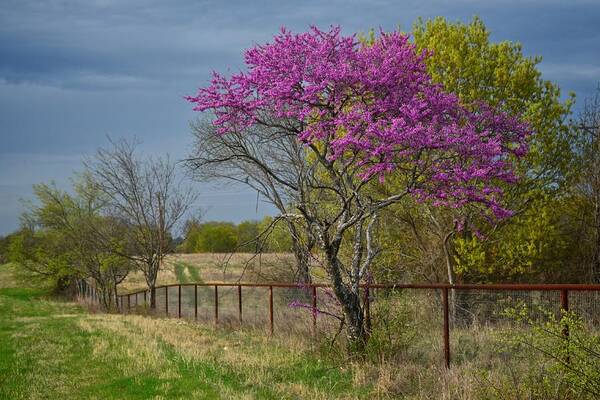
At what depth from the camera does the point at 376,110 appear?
11250 millimetres

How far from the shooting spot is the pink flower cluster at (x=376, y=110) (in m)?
10.7

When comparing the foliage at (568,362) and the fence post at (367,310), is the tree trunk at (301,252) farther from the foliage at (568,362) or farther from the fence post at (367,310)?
the foliage at (568,362)

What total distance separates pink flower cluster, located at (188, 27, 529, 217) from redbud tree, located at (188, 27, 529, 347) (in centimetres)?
2

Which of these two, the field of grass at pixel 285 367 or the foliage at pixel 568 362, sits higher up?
the foliage at pixel 568 362

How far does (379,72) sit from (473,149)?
218 centimetres

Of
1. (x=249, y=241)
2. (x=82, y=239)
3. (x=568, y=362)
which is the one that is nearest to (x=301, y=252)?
(x=249, y=241)

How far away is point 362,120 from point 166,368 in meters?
5.80

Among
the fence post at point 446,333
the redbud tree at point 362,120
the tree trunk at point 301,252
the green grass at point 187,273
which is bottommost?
the green grass at point 187,273

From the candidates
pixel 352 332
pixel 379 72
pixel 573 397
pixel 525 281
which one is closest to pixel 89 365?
pixel 352 332

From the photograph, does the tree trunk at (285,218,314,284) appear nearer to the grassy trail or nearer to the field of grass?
the field of grass

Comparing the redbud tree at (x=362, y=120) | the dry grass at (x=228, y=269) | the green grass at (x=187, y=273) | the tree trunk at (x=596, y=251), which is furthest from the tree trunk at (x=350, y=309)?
the green grass at (x=187, y=273)

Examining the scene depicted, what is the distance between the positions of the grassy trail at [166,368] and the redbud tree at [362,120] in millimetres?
1633

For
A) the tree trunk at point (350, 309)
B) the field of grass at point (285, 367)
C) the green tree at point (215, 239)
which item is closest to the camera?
the field of grass at point (285, 367)

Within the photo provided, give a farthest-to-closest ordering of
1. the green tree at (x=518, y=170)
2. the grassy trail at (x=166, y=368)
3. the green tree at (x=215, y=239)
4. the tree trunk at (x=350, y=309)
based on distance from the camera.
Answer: the green tree at (x=215, y=239)
the green tree at (x=518, y=170)
the tree trunk at (x=350, y=309)
the grassy trail at (x=166, y=368)
